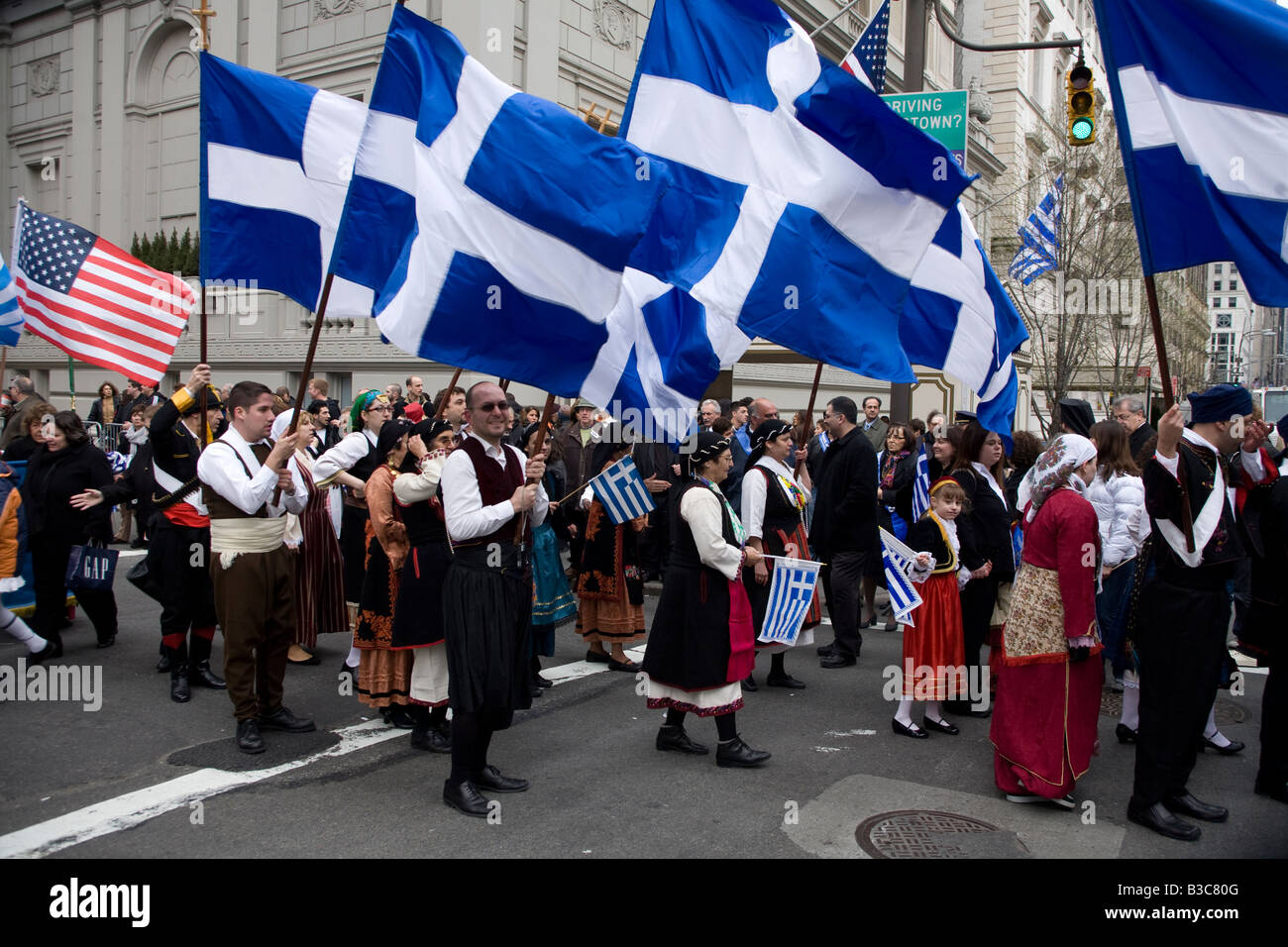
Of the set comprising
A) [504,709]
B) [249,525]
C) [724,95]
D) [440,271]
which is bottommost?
[504,709]

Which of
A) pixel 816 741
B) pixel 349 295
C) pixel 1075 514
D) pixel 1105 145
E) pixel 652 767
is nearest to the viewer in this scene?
pixel 1075 514

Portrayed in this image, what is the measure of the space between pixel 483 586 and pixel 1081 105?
8.56m

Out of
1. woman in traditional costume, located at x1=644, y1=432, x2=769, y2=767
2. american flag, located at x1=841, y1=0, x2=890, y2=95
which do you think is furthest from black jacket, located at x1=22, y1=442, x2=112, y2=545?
american flag, located at x1=841, y1=0, x2=890, y2=95

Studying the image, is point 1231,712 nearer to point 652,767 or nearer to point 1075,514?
point 1075,514

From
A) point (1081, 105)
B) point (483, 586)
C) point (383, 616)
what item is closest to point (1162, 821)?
point (483, 586)

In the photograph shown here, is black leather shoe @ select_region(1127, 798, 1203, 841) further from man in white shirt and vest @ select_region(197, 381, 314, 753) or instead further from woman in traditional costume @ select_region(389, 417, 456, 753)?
man in white shirt and vest @ select_region(197, 381, 314, 753)

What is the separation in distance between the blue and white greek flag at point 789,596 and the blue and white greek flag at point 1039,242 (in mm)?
9968

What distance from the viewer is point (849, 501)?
26.3ft

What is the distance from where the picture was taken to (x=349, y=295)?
6.69 m

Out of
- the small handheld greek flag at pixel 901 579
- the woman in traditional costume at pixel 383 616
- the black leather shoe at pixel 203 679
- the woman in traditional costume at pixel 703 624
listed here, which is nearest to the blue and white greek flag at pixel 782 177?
the woman in traditional costume at pixel 703 624

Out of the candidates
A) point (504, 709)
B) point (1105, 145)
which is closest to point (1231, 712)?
point (504, 709)

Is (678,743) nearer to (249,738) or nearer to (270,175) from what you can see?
(249,738)

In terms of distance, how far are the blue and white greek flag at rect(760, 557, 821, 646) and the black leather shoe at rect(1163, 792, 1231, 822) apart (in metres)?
2.18
